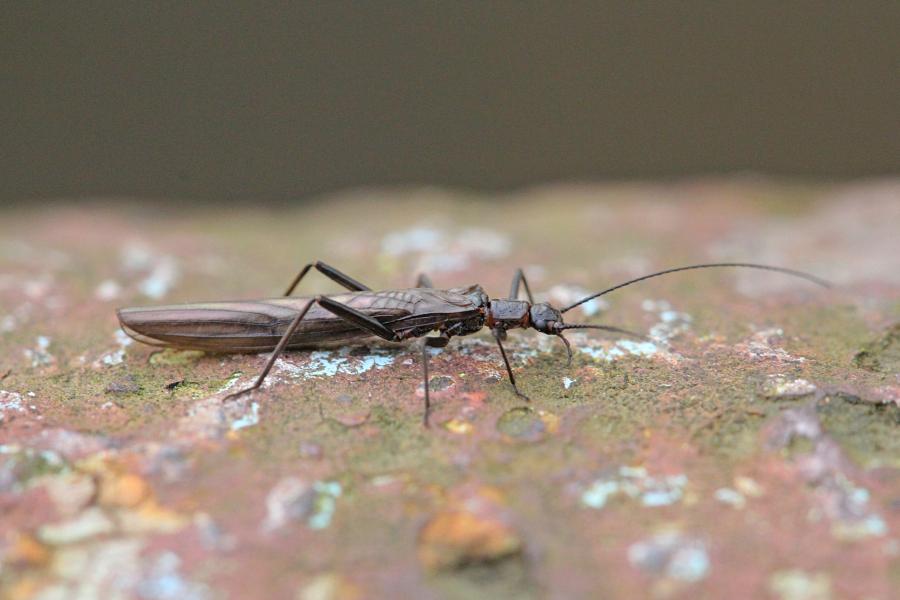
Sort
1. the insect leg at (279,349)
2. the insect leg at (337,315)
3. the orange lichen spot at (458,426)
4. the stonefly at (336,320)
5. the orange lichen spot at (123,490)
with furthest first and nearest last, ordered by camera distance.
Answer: the stonefly at (336,320) < the insect leg at (337,315) < the insect leg at (279,349) < the orange lichen spot at (458,426) < the orange lichen spot at (123,490)

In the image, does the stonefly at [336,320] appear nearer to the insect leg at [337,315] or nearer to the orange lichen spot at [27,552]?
the insect leg at [337,315]

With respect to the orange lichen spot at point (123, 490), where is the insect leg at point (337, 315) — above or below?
above

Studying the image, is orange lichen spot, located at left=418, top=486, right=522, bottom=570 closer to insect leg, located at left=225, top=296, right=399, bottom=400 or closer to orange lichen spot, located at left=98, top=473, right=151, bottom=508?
orange lichen spot, located at left=98, top=473, right=151, bottom=508

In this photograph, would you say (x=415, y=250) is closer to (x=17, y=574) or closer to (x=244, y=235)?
(x=244, y=235)

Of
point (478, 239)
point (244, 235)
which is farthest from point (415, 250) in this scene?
point (244, 235)

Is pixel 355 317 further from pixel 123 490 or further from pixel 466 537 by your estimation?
pixel 466 537

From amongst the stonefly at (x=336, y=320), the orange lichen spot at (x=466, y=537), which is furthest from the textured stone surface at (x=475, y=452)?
the stonefly at (x=336, y=320)

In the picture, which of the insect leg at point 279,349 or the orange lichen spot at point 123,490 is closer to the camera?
the orange lichen spot at point 123,490
